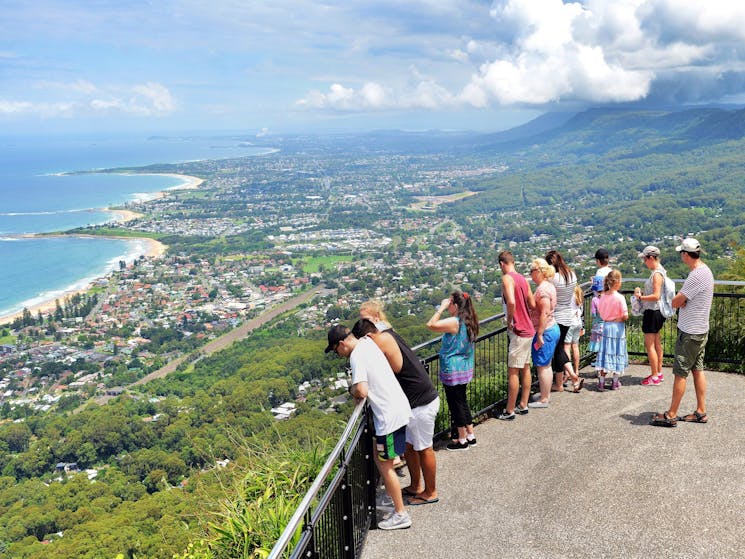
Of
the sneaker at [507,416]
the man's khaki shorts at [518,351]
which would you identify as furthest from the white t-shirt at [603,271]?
the sneaker at [507,416]

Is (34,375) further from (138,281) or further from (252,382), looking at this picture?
(138,281)

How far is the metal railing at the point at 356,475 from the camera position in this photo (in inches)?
124

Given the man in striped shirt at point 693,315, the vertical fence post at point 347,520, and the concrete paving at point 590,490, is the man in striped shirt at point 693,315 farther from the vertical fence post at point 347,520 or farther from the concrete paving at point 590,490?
the vertical fence post at point 347,520

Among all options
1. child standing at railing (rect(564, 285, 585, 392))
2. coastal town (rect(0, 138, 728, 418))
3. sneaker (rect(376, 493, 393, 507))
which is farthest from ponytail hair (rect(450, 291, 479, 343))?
coastal town (rect(0, 138, 728, 418))

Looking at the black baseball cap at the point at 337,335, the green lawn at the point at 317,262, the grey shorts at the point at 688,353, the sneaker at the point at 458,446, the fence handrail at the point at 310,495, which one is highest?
the black baseball cap at the point at 337,335

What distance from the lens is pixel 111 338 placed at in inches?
2418

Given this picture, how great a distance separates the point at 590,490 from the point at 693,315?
2.00 meters

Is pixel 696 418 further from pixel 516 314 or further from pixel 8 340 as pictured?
pixel 8 340

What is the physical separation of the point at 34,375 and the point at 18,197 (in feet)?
436

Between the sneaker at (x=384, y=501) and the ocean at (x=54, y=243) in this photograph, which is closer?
the sneaker at (x=384, y=501)

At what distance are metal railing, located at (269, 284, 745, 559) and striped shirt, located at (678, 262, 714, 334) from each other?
2.05 meters

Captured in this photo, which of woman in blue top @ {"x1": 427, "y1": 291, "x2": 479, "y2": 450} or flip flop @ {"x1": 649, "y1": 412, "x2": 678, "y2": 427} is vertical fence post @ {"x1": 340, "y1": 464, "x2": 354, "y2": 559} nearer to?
woman in blue top @ {"x1": 427, "y1": 291, "x2": 479, "y2": 450}

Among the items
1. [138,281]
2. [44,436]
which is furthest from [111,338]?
[44,436]

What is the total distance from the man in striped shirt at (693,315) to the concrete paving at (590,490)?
1.90 feet
